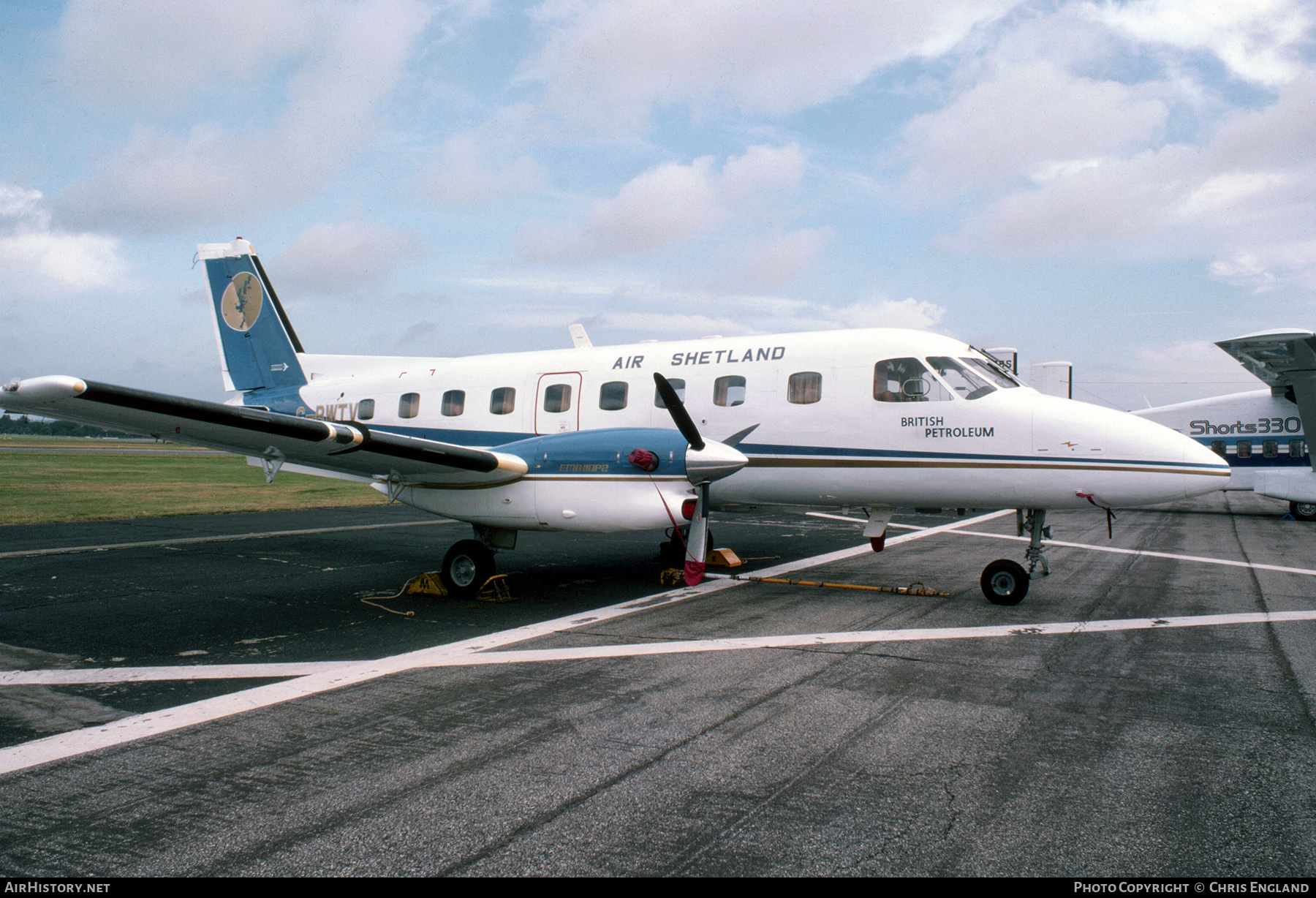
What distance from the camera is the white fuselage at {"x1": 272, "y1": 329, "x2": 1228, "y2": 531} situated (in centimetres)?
807

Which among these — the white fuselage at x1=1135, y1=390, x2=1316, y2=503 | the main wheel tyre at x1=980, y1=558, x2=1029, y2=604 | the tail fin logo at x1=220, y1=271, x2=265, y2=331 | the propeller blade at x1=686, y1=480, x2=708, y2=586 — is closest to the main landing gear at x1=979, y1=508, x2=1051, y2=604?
the main wheel tyre at x1=980, y1=558, x2=1029, y2=604

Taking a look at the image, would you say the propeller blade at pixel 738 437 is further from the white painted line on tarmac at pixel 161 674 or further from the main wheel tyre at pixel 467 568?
the white painted line on tarmac at pixel 161 674

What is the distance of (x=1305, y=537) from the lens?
1580cm

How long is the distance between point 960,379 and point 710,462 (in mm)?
3020

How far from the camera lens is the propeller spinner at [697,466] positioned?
841cm

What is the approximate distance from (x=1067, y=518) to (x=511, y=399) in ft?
52.3

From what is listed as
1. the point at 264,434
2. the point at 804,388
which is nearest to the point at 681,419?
the point at 804,388

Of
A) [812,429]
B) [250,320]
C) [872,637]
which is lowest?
[872,637]

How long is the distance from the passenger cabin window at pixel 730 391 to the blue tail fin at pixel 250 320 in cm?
798

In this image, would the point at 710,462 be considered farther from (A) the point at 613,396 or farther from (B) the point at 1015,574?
(B) the point at 1015,574

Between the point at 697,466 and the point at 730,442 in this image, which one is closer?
the point at 697,466

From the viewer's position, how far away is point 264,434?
7660mm

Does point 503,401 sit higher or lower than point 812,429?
higher

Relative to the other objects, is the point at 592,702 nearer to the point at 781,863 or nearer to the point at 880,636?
the point at 781,863
